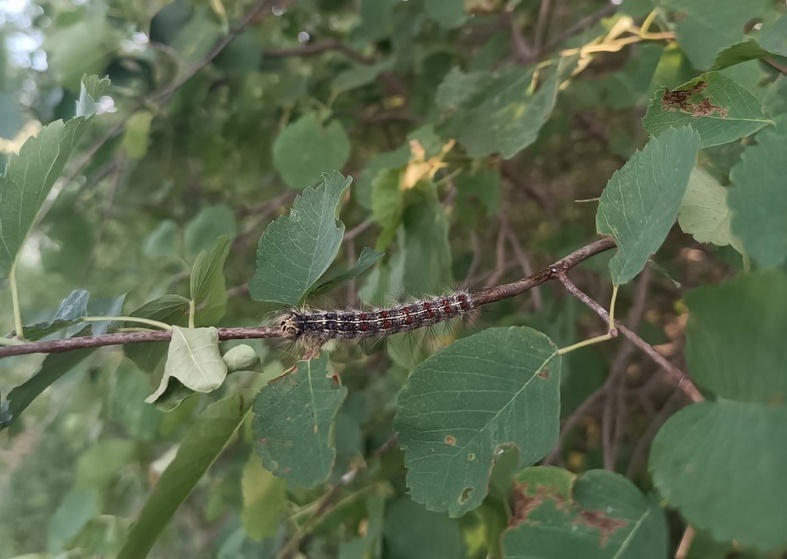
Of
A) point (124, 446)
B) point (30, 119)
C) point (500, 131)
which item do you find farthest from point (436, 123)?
point (30, 119)

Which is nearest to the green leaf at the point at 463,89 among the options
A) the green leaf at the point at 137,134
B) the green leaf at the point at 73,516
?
the green leaf at the point at 137,134

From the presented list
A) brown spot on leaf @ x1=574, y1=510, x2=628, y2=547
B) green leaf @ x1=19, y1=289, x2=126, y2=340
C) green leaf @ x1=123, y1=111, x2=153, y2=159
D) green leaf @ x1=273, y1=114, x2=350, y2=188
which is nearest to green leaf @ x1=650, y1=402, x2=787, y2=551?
brown spot on leaf @ x1=574, y1=510, x2=628, y2=547

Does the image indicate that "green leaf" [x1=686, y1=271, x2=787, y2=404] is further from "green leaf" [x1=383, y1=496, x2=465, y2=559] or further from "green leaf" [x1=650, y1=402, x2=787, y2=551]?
"green leaf" [x1=383, y1=496, x2=465, y2=559]

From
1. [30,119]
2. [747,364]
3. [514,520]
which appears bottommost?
[30,119]

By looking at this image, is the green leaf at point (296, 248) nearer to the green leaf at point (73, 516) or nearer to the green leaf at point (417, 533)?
the green leaf at point (417, 533)

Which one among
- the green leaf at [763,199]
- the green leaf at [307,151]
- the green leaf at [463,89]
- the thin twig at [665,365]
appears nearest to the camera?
the green leaf at [763,199]

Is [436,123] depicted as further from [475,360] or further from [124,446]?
[124,446]
